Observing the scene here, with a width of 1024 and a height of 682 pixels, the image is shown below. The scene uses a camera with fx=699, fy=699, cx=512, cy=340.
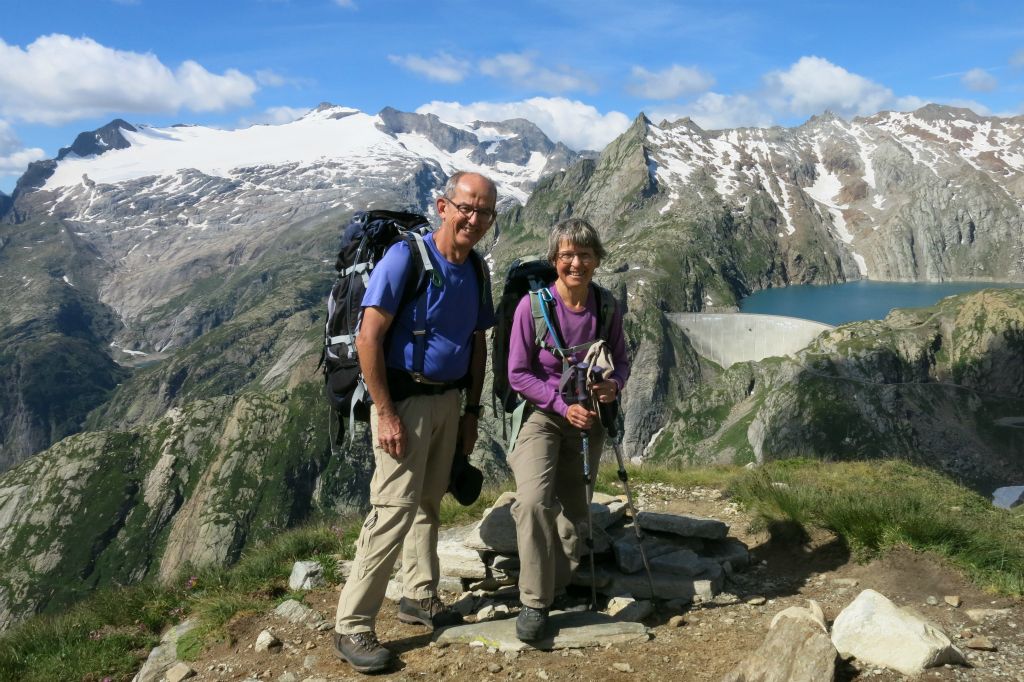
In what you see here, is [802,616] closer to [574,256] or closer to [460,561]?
[574,256]

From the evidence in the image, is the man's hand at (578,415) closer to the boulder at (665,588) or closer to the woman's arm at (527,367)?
the woman's arm at (527,367)

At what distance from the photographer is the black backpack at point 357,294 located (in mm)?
6156

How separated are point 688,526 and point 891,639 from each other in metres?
3.32

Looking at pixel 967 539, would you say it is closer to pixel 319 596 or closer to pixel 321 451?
pixel 319 596

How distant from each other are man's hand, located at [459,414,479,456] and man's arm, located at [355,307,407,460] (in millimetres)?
974

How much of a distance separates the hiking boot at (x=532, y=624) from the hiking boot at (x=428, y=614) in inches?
37.7

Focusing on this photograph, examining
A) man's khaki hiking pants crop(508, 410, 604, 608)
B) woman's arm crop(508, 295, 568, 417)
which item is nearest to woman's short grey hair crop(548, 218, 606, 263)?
woman's arm crop(508, 295, 568, 417)

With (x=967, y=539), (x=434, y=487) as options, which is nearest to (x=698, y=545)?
(x=967, y=539)

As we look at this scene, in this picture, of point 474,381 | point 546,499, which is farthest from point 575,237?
point 546,499

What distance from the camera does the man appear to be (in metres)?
5.96

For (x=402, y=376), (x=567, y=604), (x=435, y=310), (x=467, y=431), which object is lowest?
(x=567, y=604)

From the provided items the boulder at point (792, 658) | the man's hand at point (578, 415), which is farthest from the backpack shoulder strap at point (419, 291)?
the boulder at point (792, 658)

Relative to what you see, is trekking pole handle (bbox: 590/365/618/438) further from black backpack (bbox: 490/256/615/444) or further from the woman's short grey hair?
the woman's short grey hair

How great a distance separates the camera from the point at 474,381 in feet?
22.6
